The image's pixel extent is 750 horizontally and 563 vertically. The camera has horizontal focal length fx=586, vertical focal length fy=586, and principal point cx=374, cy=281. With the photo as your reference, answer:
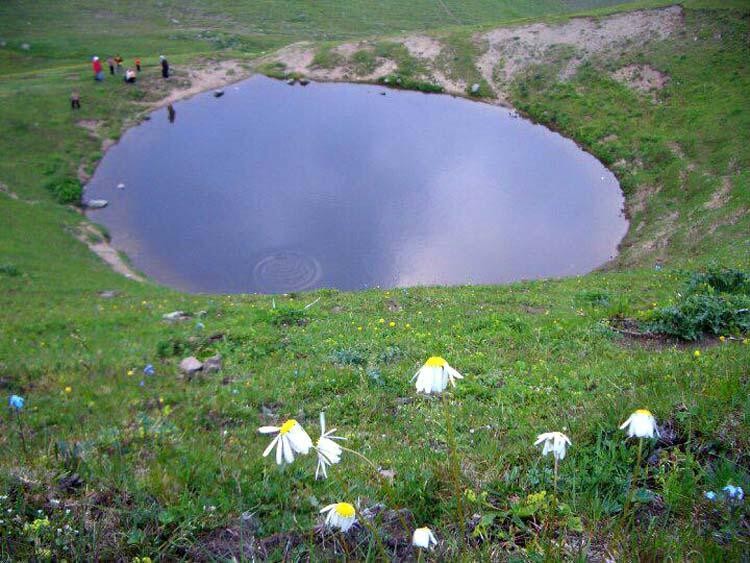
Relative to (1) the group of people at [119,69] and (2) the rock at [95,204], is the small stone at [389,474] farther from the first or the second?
(1) the group of people at [119,69]

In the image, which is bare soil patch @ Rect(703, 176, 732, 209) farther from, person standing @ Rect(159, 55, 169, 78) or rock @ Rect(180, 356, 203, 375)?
person standing @ Rect(159, 55, 169, 78)

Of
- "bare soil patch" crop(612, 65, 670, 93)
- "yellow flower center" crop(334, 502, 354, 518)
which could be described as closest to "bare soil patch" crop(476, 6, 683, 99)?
"bare soil patch" crop(612, 65, 670, 93)

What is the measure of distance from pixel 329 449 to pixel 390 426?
18.1ft

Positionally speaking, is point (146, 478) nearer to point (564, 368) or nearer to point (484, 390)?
point (484, 390)

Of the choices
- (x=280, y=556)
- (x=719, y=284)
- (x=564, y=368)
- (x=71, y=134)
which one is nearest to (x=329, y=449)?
(x=280, y=556)

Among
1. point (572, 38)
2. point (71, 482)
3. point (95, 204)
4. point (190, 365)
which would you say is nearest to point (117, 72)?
point (95, 204)

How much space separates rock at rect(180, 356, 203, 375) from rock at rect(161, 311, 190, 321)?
189 inches

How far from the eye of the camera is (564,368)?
10875 mm

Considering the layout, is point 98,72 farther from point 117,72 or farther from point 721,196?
point 721,196

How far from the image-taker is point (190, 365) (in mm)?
12891

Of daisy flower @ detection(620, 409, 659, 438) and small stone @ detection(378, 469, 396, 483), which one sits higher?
daisy flower @ detection(620, 409, 659, 438)

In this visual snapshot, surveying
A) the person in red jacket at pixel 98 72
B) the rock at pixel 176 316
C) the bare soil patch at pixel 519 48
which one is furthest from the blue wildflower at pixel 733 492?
the person in red jacket at pixel 98 72

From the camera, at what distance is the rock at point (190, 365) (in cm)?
1263

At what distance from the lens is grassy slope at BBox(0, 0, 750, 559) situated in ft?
15.0
